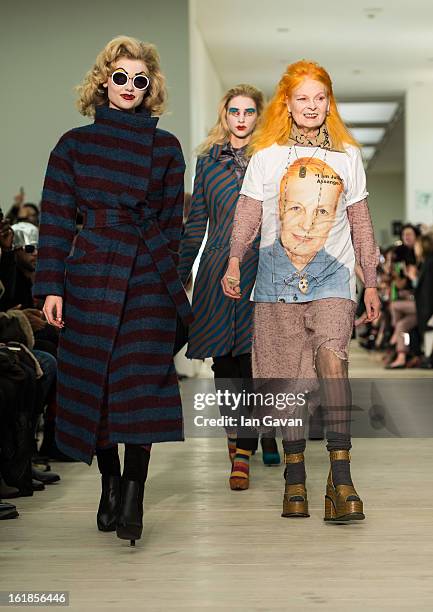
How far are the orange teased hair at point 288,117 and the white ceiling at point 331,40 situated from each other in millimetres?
8360

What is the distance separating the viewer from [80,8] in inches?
375

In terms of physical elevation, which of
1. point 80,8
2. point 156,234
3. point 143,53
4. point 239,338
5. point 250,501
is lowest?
point 250,501

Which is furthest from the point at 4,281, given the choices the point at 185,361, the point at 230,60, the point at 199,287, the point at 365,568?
the point at 230,60

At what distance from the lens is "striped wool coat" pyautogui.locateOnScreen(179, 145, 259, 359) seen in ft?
13.8

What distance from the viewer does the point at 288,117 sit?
3.52 metres

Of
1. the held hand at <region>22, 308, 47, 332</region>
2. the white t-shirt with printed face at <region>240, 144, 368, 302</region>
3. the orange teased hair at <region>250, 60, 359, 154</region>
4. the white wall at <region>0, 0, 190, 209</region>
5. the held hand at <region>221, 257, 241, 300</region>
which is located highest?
the white wall at <region>0, 0, 190, 209</region>

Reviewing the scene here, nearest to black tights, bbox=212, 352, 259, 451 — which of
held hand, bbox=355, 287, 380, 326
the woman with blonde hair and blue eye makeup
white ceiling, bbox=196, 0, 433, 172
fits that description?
the woman with blonde hair and blue eye makeup

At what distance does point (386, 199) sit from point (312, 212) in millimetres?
28604

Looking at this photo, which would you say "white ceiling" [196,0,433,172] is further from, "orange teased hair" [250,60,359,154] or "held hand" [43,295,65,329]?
"held hand" [43,295,65,329]

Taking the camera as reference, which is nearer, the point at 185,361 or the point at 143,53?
the point at 143,53

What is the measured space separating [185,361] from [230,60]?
6.69 metres

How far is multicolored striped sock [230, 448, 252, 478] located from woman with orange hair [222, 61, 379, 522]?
0.52m

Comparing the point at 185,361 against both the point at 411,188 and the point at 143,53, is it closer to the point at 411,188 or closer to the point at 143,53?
the point at 143,53

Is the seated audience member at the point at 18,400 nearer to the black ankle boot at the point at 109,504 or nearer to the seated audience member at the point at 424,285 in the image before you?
the black ankle boot at the point at 109,504
